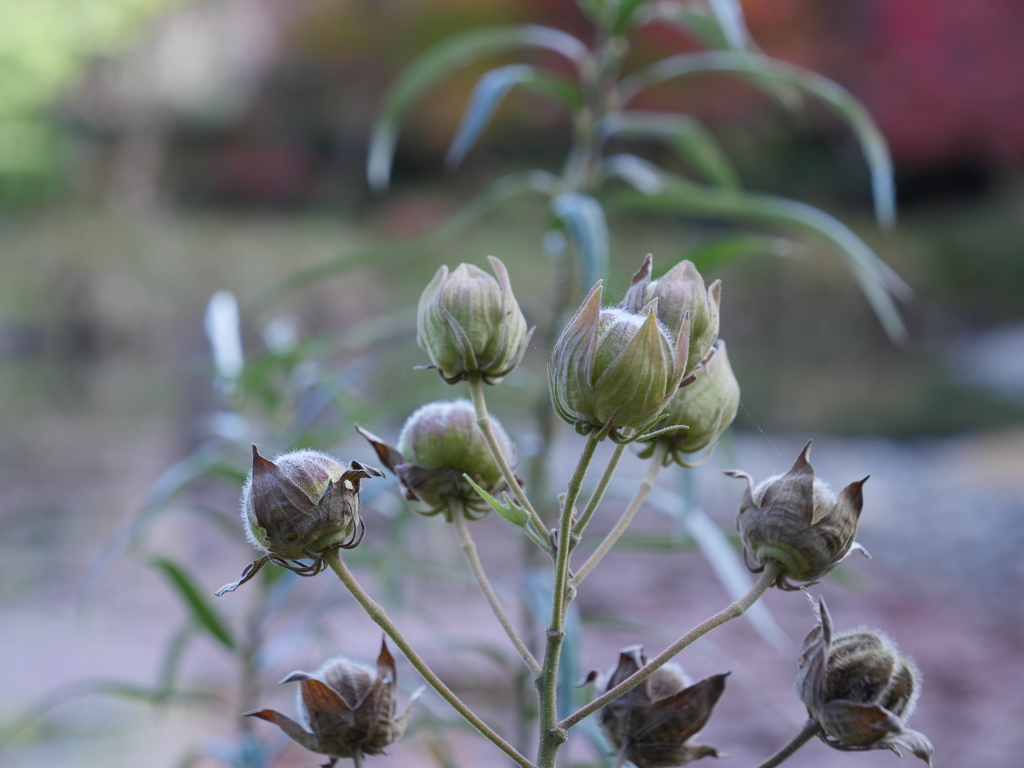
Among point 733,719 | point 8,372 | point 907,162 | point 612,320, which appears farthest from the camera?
point 907,162

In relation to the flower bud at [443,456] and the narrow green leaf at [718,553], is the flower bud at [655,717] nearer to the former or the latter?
the flower bud at [443,456]

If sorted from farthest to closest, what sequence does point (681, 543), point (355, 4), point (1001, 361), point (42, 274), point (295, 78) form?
point (295, 78), point (355, 4), point (1001, 361), point (42, 274), point (681, 543)

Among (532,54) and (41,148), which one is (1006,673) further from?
(41,148)

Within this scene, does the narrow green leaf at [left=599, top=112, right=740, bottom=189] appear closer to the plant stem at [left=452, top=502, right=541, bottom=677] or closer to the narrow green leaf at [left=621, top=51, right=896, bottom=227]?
the narrow green leaf at [left=621, top=51, right=896, bottom=227]

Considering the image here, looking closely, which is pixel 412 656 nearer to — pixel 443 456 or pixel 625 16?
pixel 443 456

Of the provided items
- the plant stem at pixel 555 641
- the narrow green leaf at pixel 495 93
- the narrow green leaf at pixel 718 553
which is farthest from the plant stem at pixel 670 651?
the narrow green leaf at pixel 495 93

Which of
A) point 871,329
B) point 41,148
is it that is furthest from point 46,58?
point 871,329

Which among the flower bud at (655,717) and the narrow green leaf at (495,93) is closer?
the flower bud at (655,717)
